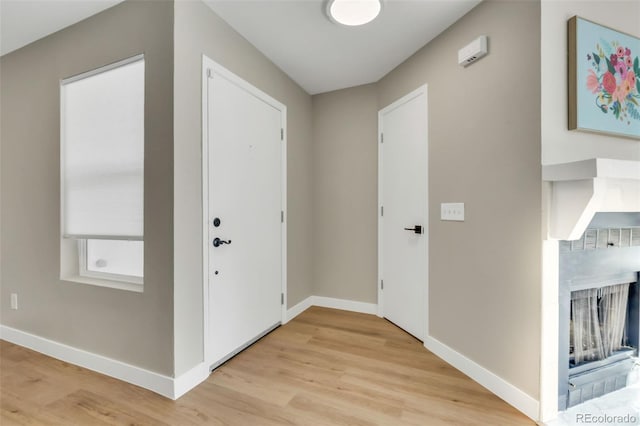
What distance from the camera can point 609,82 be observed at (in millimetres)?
1541

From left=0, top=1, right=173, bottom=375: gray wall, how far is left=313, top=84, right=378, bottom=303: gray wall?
6.16 feet

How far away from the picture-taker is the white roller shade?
1.83m

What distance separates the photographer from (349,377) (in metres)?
1.87

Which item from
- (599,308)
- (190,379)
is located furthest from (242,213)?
(599,308)

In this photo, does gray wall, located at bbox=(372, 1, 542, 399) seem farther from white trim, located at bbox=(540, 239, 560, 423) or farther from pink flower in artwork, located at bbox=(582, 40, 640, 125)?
pink flower in artwork, located at bbox=(582, 40, 640, 125)

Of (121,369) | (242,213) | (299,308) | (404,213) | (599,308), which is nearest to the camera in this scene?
(599,308)

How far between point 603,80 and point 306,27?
6.21 feet

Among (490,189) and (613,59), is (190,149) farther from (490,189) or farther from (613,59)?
(613,59)

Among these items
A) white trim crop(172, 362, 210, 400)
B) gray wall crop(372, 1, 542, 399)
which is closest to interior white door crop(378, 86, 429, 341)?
gray wall crop(372, 1, 542, 399)

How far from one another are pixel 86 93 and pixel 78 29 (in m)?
0.46

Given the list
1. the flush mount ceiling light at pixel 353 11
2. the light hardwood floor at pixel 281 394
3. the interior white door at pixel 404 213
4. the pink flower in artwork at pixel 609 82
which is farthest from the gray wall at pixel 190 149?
the pink flower in artwork at pixel 609 82

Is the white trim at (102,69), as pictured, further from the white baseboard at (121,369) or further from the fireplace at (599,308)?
the fireplace at (599,308)

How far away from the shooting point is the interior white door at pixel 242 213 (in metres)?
1.93

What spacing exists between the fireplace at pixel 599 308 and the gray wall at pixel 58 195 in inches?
89.0
